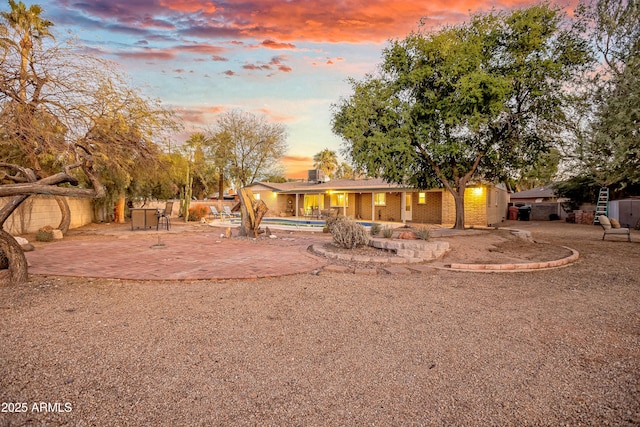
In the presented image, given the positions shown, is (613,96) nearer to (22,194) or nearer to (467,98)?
(467,98)

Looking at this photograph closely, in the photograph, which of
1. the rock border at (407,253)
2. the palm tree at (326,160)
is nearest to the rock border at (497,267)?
the rock border at (407,253)

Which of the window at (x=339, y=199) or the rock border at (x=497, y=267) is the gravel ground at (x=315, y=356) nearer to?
the rock border at (x=497, y=267)

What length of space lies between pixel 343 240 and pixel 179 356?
6.08 meters

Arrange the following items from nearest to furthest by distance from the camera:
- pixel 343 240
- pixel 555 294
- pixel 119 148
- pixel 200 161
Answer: pixel 555 294 < pixel 119 148 < pixel 343 240 < pixel 200 161

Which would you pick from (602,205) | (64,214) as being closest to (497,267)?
(64,214)

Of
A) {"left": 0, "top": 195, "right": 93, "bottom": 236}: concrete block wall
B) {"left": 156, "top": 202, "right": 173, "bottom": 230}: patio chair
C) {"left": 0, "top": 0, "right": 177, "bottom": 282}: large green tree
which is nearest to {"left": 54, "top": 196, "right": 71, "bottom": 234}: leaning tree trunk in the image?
{"left": 0, "top": 195, "right": 93, "bottom": 236}: concrete block wall

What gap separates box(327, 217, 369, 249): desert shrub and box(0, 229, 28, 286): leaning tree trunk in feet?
20.8

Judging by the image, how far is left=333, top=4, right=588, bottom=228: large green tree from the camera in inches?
444

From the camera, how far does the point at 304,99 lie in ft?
56.9

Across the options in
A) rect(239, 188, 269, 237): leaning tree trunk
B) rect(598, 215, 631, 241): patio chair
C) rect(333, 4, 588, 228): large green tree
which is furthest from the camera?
rect(239, 188, 269, 237): leaning tree trunk

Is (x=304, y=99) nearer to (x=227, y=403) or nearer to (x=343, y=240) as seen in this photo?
(x=343, y=240)

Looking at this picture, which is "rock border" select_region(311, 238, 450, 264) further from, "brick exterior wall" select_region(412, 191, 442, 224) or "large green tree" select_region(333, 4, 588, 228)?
"brick exterior wall" select_region(412, 191, 442, 224)

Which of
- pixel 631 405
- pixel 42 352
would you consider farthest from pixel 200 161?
pixel 631 405

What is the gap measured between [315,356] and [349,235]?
574 centimetres
